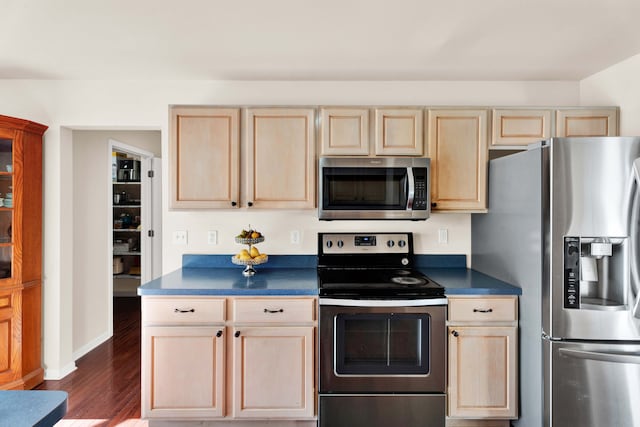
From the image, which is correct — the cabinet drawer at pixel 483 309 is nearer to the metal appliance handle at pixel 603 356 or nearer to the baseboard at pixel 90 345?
the metal appliance handle at pixel 603 356

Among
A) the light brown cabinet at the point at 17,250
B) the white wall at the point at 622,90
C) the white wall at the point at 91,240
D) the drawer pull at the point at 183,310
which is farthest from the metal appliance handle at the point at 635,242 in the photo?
the white wall at the point at 91,240

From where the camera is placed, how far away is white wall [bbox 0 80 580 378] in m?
2.83

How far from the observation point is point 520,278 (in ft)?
7.15

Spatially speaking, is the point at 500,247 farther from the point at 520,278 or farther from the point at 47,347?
the point at 47,347

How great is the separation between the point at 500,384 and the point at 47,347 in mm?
3195

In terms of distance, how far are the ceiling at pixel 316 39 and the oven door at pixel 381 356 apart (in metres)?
1.51

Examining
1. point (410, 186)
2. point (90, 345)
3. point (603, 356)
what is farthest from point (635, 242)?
point (90, 345)

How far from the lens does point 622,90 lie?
99.9 inches

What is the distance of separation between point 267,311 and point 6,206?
2013mm

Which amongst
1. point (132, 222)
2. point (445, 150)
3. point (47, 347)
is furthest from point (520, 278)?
point (132, 222)

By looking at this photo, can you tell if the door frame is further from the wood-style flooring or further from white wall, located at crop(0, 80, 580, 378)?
white wall, located at crop(0, 80, 580, 378)

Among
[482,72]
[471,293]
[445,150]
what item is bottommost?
[471,293]

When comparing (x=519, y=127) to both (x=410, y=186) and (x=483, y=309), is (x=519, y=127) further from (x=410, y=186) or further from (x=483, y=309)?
(x=483, y=309)

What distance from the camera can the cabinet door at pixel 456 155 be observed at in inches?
99.0
